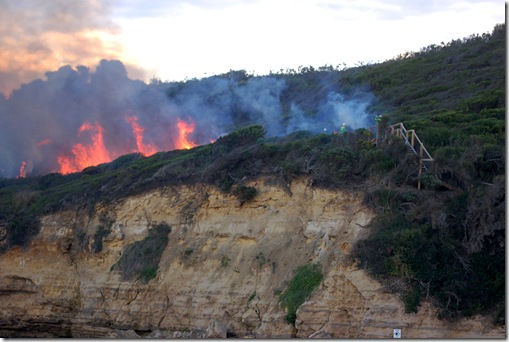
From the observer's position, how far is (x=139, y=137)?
5306 centimetres

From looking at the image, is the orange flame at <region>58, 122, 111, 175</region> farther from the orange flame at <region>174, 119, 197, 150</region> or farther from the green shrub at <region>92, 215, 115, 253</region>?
the green shrub at <region>92, 215, 115, 253</region>

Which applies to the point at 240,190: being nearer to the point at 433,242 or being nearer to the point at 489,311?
the point at 433,242

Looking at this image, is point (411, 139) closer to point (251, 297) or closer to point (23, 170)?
point (251, 297)

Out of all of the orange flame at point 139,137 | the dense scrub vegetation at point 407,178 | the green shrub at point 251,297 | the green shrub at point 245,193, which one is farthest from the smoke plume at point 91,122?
the green shrub at point 251,297

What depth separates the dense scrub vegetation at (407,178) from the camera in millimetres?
27969

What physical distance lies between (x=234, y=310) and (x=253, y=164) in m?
6.60

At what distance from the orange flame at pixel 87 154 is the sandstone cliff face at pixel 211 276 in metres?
12.0

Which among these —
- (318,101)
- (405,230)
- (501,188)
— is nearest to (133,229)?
(405,230)

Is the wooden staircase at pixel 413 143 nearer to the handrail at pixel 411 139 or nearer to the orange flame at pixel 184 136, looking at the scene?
the handrail at pixel 411 139

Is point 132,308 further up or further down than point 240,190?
further down

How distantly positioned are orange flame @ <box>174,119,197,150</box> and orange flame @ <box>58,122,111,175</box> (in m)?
4.01

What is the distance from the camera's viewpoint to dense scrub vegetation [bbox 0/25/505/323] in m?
28.0

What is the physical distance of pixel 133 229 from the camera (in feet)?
121

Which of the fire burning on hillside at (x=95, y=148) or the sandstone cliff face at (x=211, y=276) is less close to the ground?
the fire burning on hillside at (x=95, y=148)
